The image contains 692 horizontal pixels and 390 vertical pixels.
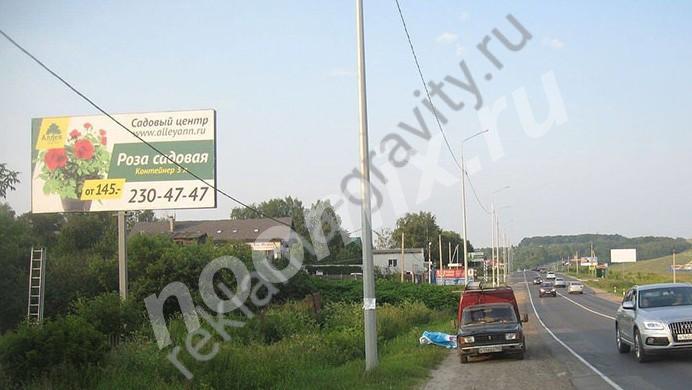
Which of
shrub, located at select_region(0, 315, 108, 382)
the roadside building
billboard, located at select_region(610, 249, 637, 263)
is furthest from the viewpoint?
billboard, located at select_region(610, 249, 637, 263)

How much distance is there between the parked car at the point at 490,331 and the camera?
1891 cm

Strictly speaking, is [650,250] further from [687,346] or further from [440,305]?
[687,346]

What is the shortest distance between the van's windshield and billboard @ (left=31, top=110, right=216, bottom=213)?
10.6 m

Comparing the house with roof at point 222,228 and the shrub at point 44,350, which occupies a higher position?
the house with roof at point 222,228

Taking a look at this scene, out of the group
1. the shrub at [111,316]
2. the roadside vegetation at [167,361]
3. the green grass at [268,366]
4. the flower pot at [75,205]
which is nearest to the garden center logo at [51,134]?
the flower pot at [75,205]

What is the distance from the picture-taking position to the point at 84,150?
85.9ft

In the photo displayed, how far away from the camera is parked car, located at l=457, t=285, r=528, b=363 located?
1891 centimetres

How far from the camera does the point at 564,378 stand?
1490 cm

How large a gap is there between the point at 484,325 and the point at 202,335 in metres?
7.79

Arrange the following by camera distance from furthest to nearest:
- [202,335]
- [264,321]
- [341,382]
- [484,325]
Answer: [264,321], [484,325], [202,335], [341,382]

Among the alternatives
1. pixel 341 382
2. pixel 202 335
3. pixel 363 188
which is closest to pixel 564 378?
pixel 341 382

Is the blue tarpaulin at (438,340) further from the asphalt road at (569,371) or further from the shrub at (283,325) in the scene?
the shrub at (283,325)

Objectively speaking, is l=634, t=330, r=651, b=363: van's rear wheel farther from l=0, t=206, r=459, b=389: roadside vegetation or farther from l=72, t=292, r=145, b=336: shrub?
l=72, t=292, r=145, b=336: shrub

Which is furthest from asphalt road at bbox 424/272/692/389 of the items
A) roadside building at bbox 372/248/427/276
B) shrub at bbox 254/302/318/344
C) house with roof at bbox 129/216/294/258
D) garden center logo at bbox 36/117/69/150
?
roadside building at bbox 372/248/427/276
